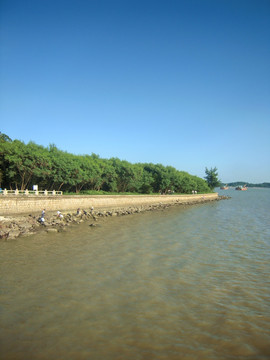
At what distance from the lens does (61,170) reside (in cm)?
3756

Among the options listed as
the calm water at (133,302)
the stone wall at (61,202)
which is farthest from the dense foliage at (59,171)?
the calm water at (133,302)

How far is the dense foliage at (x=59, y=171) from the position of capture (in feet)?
110

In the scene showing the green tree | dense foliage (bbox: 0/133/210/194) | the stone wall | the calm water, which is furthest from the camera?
the green tree

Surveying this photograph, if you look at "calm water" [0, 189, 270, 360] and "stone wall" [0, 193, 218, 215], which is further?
"stone wall" [0, 193, 218, 215]

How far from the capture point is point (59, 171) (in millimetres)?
36938

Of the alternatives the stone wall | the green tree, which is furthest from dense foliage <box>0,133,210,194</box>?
the green tree

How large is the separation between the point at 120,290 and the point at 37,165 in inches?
1132

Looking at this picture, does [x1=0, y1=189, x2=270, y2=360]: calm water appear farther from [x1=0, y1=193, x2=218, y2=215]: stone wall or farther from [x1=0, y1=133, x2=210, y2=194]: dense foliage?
[x1=0, y1=133, x2=210, y2=194]: dense foliage

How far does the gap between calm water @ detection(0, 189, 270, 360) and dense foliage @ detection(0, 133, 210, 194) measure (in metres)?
20.2

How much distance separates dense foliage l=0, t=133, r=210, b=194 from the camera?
3356 centimetres

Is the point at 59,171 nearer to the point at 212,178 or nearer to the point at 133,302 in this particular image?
the point at 133,302

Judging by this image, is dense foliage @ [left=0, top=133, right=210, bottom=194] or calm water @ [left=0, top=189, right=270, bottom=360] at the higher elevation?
dense foliage @ [left=0, top=133, right=210, bottom=194]

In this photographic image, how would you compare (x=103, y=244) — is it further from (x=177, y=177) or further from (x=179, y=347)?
(x=177, y=177)

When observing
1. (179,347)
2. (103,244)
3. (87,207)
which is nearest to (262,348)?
(179,347)
